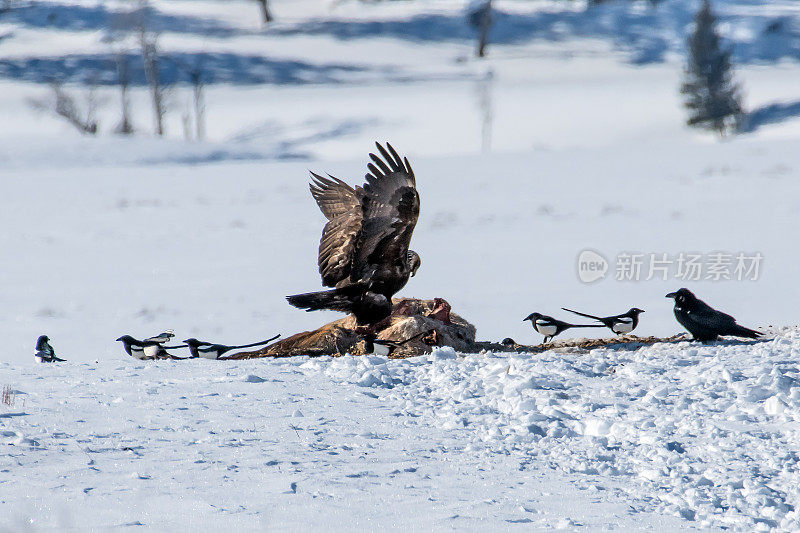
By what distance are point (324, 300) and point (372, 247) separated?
2.07ft

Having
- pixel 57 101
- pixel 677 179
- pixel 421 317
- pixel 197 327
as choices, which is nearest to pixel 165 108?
pixel 57 101

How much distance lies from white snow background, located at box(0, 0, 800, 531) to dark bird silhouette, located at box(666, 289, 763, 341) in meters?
0.45

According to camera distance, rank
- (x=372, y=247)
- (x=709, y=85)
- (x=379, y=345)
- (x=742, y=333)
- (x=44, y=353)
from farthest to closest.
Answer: (x=709, y=85)
(x=44, y=353)
(x=742, y=333)
(x=379, y=345)
(x=372, y=247)

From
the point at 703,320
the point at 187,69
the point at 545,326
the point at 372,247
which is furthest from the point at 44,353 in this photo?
the point at 187,69

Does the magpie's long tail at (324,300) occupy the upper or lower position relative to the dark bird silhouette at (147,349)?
upper

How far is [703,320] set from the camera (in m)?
8.68

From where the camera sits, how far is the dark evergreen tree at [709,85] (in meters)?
52.9

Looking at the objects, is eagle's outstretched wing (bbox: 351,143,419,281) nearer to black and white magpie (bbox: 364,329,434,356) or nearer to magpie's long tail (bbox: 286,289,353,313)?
magpie's long tail (bbox: 286,289,353,313)

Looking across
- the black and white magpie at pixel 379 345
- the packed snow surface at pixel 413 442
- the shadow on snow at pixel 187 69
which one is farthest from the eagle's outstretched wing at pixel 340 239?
the shadow on snow at pixel 187 69

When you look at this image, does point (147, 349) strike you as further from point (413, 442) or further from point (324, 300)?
point (413, 442)

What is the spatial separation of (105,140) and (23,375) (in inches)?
1460

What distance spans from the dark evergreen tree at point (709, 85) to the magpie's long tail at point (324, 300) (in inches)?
1894
